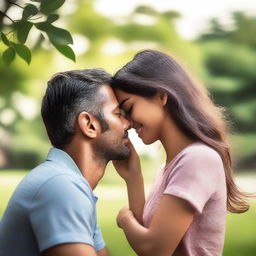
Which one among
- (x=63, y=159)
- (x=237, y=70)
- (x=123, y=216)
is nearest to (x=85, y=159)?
(x=63, y=159)

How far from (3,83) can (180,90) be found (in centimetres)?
433

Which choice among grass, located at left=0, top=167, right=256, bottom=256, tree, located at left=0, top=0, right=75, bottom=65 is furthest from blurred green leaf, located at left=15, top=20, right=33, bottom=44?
grass, located at left=0, top=167, right=256, bottom=256

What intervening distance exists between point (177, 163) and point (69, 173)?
11.0 inches

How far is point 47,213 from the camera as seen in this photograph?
1275mm

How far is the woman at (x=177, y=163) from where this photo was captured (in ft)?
4.70

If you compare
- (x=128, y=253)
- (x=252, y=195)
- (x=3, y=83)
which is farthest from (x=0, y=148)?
(x=252, y=195)

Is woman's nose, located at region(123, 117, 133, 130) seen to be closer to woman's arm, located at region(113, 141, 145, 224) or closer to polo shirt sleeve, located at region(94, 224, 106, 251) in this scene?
woman's arm, located at region(113, 141, 145, 224)

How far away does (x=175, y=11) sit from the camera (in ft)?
19.4

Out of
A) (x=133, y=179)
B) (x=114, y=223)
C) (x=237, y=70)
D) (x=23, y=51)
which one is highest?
(x=23, y=51)

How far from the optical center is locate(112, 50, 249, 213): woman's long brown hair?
154cm

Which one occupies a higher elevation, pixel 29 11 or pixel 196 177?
pixel 29 11

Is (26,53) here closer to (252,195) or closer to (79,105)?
(79,105)

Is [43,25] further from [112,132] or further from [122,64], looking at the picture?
[122,64]

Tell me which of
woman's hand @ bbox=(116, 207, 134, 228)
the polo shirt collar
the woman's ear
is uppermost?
the woman's ear
